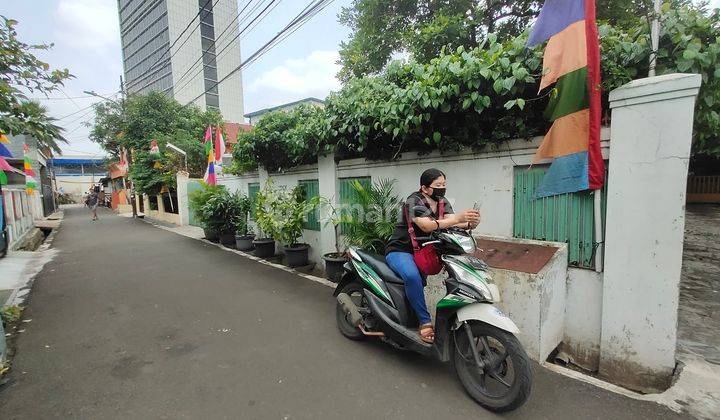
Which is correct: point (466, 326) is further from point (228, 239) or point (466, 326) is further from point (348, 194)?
point (228, 239)

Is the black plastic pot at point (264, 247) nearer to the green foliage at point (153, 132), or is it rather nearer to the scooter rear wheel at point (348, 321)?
the scooter rear wheel at point (348, 321)

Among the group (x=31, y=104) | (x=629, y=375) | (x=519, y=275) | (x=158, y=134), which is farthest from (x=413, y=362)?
(x=158, y=134)

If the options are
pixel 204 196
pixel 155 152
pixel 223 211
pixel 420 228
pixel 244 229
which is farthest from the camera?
pixel 155 152

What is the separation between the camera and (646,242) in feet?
8.70

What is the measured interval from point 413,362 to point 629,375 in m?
1.79

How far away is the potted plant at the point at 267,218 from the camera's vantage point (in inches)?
257

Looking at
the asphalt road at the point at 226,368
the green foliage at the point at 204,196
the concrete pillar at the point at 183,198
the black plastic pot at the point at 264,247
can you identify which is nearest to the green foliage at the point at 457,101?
the asphalt road at the point at 226,368

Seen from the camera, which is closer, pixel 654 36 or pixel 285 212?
pixel 654 36

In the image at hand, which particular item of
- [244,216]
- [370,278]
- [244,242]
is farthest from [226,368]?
[244,216]

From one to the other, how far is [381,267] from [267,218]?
4.10 meters

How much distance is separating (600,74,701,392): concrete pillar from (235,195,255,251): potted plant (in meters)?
7.42

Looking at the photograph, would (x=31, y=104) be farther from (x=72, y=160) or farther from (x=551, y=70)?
(x=72, y=160)

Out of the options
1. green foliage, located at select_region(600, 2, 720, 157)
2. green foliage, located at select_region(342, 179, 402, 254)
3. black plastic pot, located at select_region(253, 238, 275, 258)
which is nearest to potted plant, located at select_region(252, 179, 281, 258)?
black plastic pot, located at select_region(253, 238, 275, 258)

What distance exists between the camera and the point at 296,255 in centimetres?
648
